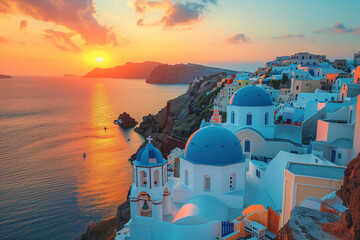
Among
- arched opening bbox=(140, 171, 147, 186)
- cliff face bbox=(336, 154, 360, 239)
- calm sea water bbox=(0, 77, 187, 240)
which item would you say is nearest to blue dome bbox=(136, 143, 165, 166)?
arched opening bbox=(140, 171, 147, 186)

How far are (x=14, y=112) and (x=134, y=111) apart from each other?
37.0 metres

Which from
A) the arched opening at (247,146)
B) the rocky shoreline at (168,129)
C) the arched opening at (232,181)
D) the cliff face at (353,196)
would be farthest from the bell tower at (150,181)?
the rocky shoreline at (168,129)

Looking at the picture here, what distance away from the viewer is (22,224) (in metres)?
21.8

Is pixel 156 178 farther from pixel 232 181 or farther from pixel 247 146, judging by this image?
pixel 247 146

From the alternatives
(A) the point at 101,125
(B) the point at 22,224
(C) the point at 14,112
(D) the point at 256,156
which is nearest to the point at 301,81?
(D) the point at 256,156

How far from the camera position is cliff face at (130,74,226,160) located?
4051 centimetres

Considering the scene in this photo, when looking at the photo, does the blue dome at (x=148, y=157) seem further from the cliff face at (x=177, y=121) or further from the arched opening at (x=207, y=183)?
the cliff face at (x=177, y=121)

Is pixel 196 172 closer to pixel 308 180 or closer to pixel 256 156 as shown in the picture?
pixel 308 180

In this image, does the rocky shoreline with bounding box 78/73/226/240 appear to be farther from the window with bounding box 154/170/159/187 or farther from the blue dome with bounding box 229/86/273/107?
the blue dome with bounding box 229/86/273/107

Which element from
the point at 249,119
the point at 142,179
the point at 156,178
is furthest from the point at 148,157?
the point at 249,119

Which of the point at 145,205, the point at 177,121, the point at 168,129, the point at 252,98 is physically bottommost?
the point at 168,129

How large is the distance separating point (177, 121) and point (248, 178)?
115 ft

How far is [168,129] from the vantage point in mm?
49094

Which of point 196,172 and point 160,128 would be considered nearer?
point 196,172
